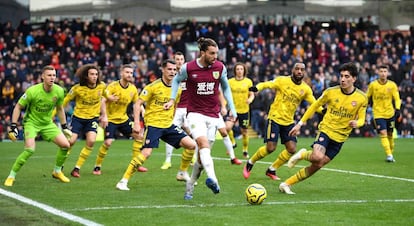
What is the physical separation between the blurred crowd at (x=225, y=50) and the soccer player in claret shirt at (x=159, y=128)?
Answer: 18.1 meters

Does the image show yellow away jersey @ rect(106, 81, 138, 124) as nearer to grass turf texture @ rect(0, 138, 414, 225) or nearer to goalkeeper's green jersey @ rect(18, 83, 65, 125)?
grass turf texture @ rect(0, 138, 414, 225)

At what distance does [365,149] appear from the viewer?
2550cm

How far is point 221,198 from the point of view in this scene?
1210 cm

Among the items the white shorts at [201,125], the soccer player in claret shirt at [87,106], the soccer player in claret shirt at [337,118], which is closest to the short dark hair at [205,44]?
the white shorts at [201,125]

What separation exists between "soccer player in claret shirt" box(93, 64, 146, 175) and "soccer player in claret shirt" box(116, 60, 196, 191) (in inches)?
93.6

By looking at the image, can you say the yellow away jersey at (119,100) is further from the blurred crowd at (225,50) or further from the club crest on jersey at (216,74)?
the blurred crowd at (225,50)

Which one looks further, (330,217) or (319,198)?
(319,198)

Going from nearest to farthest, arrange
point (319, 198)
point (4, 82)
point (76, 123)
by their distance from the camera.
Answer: point (319, 198) < point (76, 123) < point (4, 82)

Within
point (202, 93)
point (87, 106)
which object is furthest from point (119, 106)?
point (202, 93)

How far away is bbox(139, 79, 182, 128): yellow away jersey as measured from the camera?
13883mm

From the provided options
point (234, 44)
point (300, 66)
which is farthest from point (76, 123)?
point (234, 44)

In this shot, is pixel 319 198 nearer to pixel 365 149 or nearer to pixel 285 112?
pixel 285 112

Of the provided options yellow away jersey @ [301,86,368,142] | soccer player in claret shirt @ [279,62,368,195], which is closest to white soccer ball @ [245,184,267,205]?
soccer player in claret shirt @ [279,62,368,195]

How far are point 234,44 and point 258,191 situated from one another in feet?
88.7
